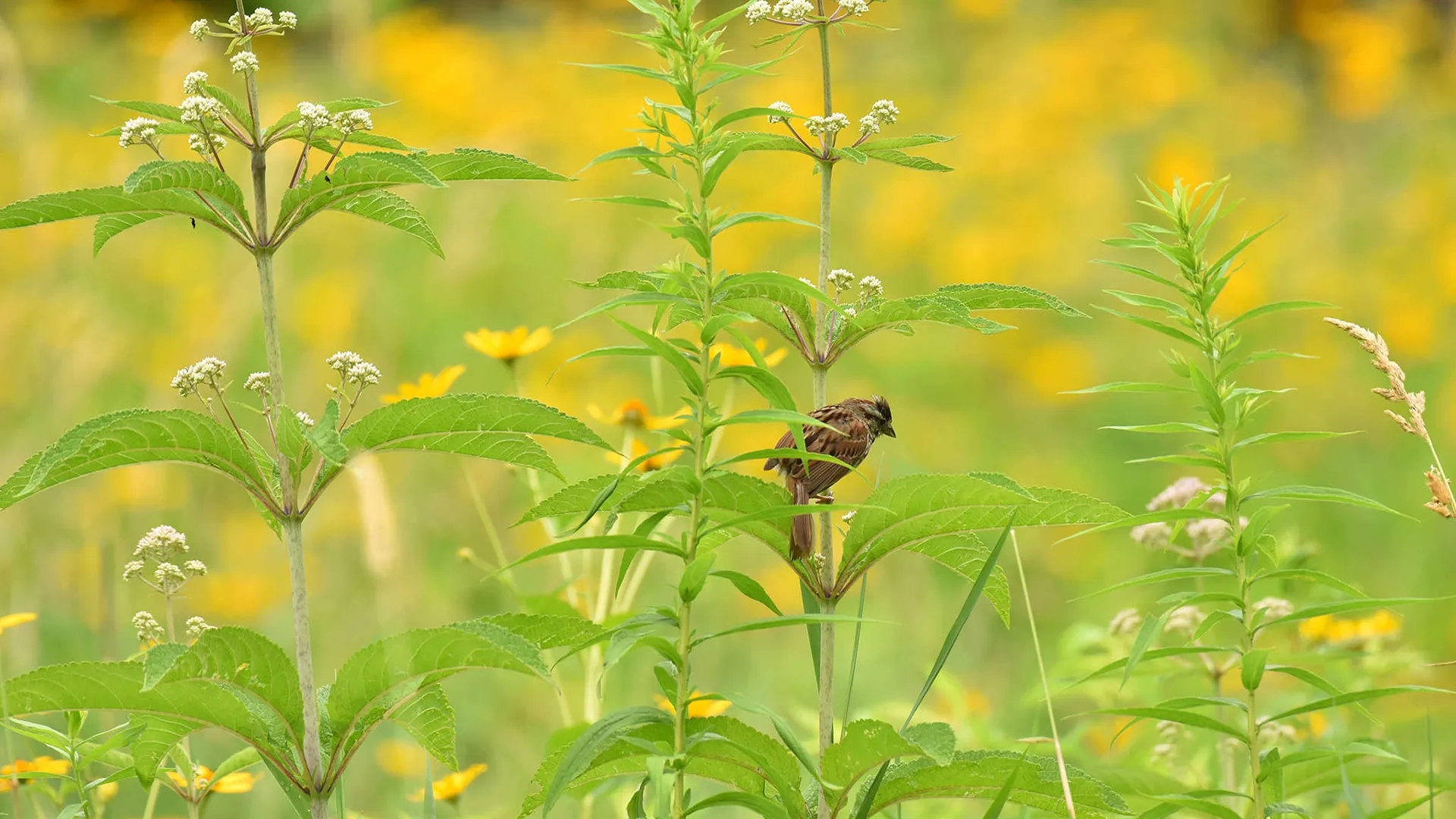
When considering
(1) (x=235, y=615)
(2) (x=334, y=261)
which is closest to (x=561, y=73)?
(2) (x=334, y=261)

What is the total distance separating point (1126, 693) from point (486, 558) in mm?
2636

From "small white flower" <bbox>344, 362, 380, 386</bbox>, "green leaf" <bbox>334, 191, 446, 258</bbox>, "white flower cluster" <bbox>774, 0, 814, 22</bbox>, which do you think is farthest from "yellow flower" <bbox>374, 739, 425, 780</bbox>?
"white flower cluster" <bbox>774, 0, 814, 22</bbox>

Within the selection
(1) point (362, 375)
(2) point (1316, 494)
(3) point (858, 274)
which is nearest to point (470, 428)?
(1) point (362, 375)

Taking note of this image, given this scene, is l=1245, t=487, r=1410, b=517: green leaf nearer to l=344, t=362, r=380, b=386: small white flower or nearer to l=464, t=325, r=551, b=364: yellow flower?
l=344, t=362, r=380, b=386: small white flower

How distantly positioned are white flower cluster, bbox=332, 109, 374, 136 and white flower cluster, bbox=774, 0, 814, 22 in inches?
18.4

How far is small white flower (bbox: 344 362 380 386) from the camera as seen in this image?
1414 mm

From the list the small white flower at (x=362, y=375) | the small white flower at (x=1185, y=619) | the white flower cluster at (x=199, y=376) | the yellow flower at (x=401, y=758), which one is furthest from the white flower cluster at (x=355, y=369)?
the yellow flower at (x=401, y=758)

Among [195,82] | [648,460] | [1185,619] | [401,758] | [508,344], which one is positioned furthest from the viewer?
[401,758]

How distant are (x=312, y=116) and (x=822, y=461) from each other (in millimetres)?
629

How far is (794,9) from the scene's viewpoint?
56.2 inches

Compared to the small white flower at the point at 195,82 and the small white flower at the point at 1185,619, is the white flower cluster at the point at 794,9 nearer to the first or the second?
the small white flower at the point at 195,82

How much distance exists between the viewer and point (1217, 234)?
21.0ft

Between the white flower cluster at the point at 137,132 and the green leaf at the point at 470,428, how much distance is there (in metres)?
0.35

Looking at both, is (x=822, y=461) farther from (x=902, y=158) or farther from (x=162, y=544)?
(x=162, y=544)
